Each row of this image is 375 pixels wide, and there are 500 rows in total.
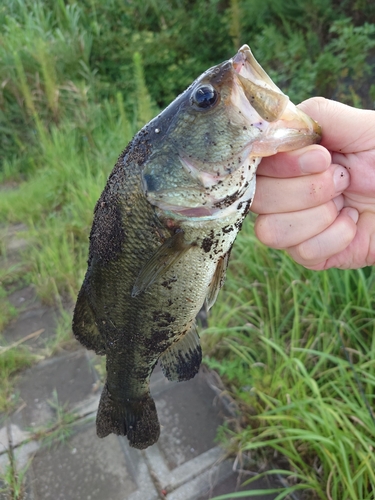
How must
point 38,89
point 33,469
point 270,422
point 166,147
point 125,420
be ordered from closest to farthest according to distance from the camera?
point 166,147 < point 125,420 < point 270,422 < point 33,469 < point 38,89

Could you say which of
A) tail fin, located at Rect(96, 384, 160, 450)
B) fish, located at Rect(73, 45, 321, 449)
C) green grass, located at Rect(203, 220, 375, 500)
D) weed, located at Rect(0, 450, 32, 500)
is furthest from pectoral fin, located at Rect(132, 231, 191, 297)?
weed, located at Rect(0, 450, 32, 500)

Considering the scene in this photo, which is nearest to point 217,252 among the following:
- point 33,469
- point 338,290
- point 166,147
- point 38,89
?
point 166,147

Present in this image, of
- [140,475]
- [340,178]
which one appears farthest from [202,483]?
[340,178]

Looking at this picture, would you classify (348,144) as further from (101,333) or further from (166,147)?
(101,333)

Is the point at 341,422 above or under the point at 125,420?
under

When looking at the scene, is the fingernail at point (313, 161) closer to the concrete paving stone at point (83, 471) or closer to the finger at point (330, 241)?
the finger at point (330, 241)

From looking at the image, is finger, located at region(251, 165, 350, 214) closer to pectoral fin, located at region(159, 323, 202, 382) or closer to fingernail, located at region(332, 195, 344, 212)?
fingernail, located at region(332, 195, 344, 212)
